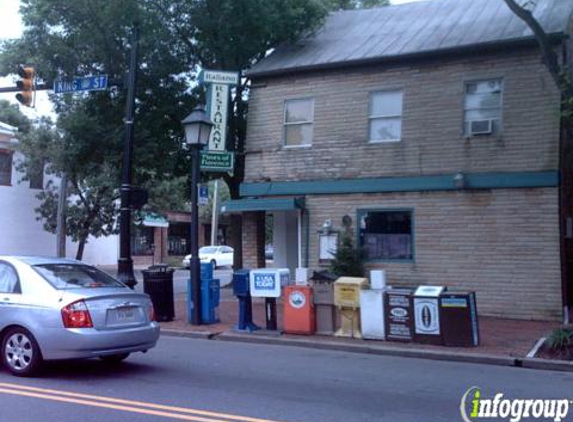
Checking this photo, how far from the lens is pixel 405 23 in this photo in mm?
17938

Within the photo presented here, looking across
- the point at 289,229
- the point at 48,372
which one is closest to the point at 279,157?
the point at 289,229

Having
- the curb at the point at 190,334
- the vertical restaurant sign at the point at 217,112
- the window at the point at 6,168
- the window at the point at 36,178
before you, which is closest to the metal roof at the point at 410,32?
the vertical restaurant sign at the point at 217,112

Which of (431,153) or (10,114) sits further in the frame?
(10,114)

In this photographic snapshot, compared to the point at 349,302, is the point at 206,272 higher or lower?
higher

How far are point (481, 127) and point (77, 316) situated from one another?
1016cm

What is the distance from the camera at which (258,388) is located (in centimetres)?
800

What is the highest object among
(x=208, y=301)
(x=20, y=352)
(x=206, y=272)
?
(x=206, y=272)

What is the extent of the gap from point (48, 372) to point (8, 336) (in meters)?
0.67

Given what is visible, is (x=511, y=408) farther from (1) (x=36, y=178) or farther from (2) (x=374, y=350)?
(1) (x=36, y=178)

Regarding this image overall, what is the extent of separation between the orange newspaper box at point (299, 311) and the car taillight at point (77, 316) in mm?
4904

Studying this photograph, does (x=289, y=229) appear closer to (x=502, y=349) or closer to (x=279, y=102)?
(x=279, y=102)

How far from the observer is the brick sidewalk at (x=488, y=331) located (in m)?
10.9

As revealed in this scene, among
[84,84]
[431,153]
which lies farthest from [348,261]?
[84,84]

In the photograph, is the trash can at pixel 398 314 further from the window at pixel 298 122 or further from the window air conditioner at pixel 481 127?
the window at pixel 298 122
